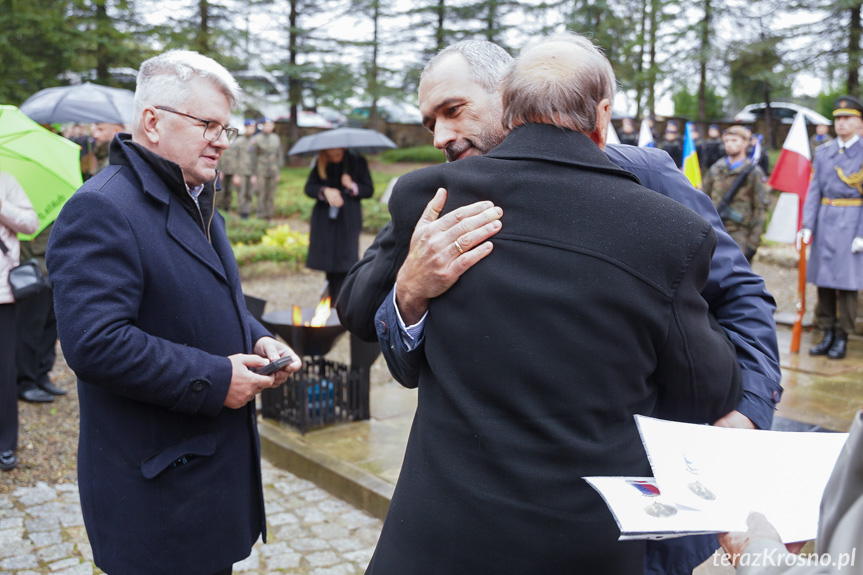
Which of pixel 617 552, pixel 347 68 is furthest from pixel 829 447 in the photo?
pixel 347 68

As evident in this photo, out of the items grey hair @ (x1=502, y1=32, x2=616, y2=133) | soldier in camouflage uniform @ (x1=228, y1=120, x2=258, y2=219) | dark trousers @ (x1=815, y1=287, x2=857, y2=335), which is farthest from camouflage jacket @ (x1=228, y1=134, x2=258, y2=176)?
grey hair @ (x1=502, y1=32, x2=616, y2=133)

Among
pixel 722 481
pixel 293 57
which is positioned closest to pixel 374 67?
pixel 293 57

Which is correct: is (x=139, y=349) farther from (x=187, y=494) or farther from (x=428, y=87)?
(x=428, y=87)

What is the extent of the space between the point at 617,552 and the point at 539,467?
0.91 ft

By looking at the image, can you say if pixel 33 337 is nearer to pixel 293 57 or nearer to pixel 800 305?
pixel 800 305

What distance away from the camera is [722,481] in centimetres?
147

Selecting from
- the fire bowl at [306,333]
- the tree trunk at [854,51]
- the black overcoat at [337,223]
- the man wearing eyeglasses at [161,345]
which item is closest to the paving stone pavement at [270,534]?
the fire bowl at [306,333]

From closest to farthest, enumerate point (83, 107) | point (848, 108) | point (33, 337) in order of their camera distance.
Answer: point (33, 337)
point (848, 108)
point (83, 107)

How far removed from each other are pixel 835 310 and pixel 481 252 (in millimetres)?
7608

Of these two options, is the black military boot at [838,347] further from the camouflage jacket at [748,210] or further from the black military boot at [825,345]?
the camouflage jacket at [748,210]

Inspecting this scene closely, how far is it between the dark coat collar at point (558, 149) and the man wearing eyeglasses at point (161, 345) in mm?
1137

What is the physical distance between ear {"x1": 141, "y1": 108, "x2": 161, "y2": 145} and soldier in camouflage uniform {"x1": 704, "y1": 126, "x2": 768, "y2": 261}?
7966 millimetres

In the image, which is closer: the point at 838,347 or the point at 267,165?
the point at 838,347

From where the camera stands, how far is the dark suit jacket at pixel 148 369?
7.02 ft
